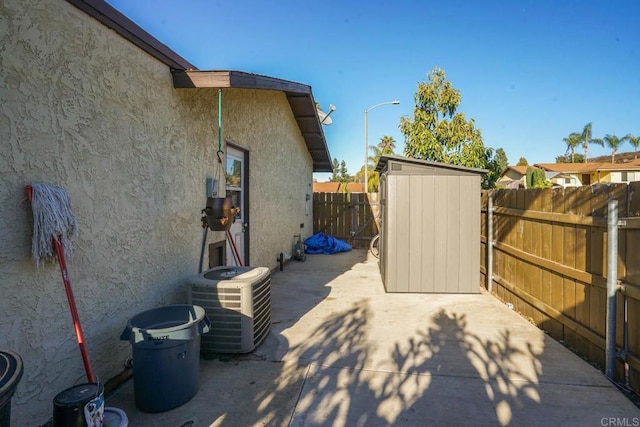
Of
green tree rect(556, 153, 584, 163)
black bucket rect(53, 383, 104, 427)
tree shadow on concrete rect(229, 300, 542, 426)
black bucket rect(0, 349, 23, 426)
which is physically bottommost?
tree shadow on concrete rect(229, 300, 542, 426)

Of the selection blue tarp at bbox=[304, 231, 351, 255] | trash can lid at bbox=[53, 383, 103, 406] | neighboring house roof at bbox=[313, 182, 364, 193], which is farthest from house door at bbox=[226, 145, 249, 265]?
neighboring house roof at bbox=[313, 182, 364, 193]

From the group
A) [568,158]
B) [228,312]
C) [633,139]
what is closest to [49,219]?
[228,312]

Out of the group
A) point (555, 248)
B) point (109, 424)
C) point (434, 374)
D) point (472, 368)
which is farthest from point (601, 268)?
point (109, 424)

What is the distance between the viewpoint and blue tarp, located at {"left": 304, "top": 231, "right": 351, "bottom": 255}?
35.1 ft

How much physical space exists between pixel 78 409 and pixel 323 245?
911 cm

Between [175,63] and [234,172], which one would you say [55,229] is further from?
[234,172]

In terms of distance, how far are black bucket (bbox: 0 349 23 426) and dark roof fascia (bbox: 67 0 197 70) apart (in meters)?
2.33

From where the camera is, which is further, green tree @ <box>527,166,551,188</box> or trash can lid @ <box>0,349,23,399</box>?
green tree @ <box>527,166,551,188</box>

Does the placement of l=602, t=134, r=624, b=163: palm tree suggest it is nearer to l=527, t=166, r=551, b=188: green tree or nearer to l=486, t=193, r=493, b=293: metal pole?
l=527, t=166, r=551, b=188: green tree

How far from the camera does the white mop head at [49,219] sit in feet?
6.95

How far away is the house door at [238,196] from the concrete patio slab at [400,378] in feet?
4.93

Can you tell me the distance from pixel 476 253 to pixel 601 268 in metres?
2.68

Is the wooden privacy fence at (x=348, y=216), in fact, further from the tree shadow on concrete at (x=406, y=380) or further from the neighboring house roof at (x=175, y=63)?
the tree shadow on concrete at (x=406, y=380)

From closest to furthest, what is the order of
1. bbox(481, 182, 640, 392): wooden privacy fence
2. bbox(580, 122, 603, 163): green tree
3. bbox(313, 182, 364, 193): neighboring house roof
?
1. bbox(481, 182, 640, 392): wooden privacy fence
2. bbox(313, 182, 364, 193): neighboring house roof
3. bbox(580, 122, 603, 163): green tree
